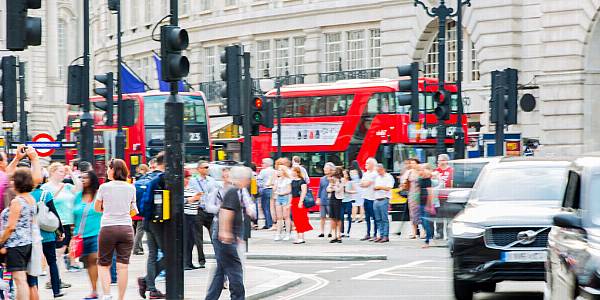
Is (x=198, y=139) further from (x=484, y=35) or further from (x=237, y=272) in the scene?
(x=237, y=272)

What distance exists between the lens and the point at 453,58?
170 ft

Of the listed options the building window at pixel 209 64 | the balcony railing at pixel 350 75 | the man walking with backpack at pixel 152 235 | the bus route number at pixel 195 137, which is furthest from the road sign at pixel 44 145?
the building window at pixel 209 64

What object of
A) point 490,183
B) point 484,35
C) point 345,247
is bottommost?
point 345,247

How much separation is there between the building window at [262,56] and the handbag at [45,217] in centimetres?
4391

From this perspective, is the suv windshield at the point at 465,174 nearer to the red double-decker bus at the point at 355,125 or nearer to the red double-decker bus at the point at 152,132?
the red double-decker bus at the point at 355,125

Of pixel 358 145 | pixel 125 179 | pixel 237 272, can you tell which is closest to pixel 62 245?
pixel 125 179

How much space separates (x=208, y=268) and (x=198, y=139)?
25.0 meters

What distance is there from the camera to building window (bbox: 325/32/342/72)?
2247 inches

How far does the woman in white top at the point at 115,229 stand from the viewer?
16.0m

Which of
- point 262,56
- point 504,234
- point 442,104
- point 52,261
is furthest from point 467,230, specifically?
point 262,56

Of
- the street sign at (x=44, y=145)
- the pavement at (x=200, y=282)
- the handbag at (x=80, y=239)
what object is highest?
the street sign at (x=44, y=145)

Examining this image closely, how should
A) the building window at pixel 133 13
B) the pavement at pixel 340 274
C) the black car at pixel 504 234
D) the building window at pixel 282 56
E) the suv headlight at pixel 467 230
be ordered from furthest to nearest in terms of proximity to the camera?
the building window at pixel 133 13 < the building window at pixel 282 56 < the pavement at pixel 340 274 < the suv headlight at pixel 467 230 < the black car at pixel 504 234

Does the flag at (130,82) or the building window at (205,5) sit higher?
the building window at (205,5)

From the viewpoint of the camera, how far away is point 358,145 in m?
44.7
